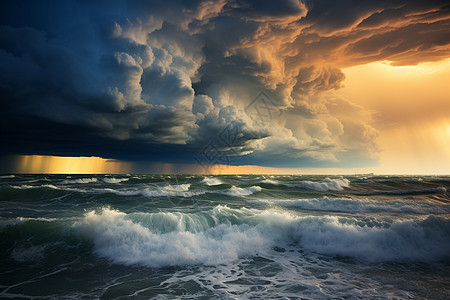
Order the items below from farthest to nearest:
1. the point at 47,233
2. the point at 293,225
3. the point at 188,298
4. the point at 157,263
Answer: the point at 293,225, the point at 47,233, the point at 157,263, the point at 188,298

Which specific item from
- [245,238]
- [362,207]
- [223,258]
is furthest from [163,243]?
[362,207]

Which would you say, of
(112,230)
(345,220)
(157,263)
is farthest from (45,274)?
(345,220)

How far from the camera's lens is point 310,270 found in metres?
7.26

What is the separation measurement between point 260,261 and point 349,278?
115 inches

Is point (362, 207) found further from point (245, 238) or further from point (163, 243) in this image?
point (163, 243)

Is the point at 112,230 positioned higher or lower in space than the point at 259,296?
higher

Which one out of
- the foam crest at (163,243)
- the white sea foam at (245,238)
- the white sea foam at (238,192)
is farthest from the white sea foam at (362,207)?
the foam crest at (163,243)

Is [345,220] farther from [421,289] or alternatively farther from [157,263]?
[157,263]

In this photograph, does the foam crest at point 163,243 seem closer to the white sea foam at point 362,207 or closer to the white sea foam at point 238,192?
the white sea foam at point 362,207

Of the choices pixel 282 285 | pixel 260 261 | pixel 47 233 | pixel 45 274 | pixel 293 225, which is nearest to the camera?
pixel 282 285

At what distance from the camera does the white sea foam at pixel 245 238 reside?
8.24m

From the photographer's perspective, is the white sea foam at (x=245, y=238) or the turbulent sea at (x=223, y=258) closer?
the turbulent sea at (x=223, y=258)

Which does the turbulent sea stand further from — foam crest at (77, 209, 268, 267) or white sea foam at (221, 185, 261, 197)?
white sea foam at (221, 185, 261, 197)

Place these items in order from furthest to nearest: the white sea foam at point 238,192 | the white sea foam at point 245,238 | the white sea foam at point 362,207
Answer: the white sea foam at point 238,192, the white sea foam at point 362,207, the white sea foam at point 245,238
